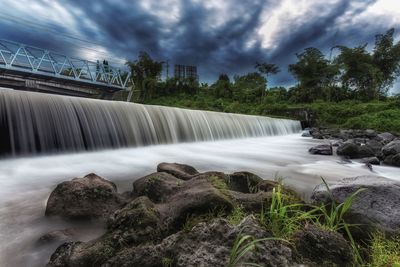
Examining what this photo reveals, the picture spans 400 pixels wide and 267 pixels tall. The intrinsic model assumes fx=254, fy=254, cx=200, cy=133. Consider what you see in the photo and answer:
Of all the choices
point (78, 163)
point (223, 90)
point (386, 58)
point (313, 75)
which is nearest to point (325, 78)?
point (313, 75)

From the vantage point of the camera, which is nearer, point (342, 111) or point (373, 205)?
point (373, 205)

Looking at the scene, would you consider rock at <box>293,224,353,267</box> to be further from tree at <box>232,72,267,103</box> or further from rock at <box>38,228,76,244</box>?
tree at <box>232,72,267,103</box>

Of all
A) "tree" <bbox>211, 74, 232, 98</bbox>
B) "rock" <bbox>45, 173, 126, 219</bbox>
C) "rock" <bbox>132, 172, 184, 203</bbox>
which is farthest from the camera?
"tree" <bbox>211, 74, 232, 98</bbox>

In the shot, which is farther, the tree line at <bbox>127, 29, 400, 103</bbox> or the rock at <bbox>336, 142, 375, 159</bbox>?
the tree line at <bbox>127, 29, 400, 103</bbox>

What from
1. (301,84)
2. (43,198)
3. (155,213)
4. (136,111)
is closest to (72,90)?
(136,111)

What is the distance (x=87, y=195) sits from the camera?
9.33 feet

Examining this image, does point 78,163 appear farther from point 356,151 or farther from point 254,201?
point 356,151

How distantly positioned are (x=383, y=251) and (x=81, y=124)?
25.8 feet

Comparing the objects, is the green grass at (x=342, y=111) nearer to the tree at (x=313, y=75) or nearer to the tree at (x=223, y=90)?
the tree at (x=223, y=90)

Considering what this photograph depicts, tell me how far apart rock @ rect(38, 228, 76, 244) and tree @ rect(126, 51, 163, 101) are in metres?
42.9

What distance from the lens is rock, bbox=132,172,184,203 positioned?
2.96 metres

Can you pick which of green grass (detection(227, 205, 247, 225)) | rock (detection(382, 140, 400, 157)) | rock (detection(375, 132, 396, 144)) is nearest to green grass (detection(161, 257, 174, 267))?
green grass (detection(227, 205, 247, 225))

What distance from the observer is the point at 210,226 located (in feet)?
5.75

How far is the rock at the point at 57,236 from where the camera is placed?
233 centimetres
